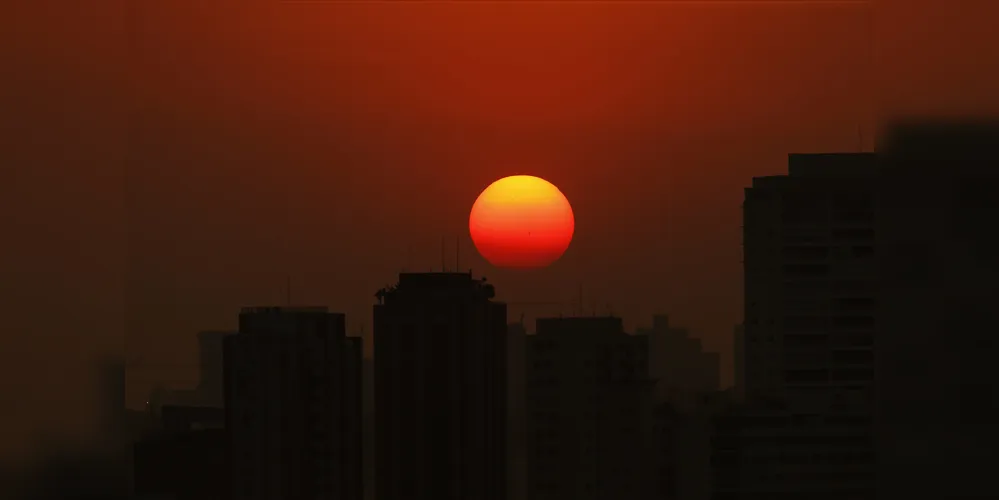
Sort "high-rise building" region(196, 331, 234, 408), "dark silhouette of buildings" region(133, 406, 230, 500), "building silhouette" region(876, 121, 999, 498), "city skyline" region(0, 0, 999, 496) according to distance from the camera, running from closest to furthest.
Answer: "building silhouette" region(876, 121, 999, 498)
"city skyline" region(0, 0, 999, 496)
"dark silhouette of buildings" region(133, 406, 230, 500)
"high-rise building" region(196, 331, 234, 408)

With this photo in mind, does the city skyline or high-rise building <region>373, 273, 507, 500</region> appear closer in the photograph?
the city skyline

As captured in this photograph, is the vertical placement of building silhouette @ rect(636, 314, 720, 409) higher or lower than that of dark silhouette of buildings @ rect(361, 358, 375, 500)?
higher

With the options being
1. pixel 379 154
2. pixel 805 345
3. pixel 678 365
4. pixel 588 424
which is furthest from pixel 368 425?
pixel 805 345

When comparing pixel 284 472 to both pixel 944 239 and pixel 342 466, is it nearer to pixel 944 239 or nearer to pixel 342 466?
pixel 342 466

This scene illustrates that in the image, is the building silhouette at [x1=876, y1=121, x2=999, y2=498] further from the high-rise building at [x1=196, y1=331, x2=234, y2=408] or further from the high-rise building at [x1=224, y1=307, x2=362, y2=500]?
the high-rise building at [x1=224, y1=307, x2=362, y2=500]

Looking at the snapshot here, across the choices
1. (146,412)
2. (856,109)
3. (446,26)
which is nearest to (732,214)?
(856,109)

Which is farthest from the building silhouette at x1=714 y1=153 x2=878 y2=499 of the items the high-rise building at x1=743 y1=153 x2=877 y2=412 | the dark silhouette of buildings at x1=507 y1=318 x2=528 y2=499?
the dark silhouette of buildings at x1=507 y1=318 x2=528 y2=499

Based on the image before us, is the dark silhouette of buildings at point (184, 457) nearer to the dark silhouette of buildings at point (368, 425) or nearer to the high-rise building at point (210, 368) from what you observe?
the high-rise building at point (210, 368)
